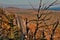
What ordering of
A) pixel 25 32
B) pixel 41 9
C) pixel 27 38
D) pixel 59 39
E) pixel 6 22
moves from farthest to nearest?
pixel 59 39 < pixel 6 22 < pixel 27 38 < pixel 25 32 < pixel 41 9

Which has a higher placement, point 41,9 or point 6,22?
point 41,9

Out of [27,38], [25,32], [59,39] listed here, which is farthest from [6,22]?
[59,39]

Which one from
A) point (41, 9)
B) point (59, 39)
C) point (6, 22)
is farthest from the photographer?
Answer: point (59, 39)

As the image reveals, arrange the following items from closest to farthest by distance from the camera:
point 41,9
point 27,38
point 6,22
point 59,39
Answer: point 41,9 < point 27,38 < point 6,22 < point 59,39

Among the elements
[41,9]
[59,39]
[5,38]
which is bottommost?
[59,39]

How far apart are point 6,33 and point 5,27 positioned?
671 millimetres

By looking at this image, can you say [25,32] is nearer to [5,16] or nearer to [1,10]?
[5,16]

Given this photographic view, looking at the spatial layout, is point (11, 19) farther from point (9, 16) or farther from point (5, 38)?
point (5, 38)

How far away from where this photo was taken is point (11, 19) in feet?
33.9

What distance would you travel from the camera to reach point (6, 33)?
423 inches

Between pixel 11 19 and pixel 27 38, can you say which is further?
pixel 11 19

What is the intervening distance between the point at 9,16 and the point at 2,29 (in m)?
1.34

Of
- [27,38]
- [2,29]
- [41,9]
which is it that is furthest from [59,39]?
[41,9]

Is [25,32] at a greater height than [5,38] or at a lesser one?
greater
